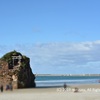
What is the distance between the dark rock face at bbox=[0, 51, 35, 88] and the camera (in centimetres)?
7362

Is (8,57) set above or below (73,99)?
above

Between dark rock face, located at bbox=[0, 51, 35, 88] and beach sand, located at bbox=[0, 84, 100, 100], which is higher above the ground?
dark rock face, located at bbox=[0, 51, 35, 88]

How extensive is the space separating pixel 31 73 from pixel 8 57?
636cm

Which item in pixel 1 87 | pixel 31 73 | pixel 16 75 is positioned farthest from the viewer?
pixel 31 73

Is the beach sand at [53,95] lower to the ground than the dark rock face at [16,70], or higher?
lower

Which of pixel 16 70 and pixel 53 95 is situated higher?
pixel 16 70

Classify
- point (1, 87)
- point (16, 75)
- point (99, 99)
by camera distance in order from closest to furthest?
point (99, 99) < point (1, 87) < point (16, 75)

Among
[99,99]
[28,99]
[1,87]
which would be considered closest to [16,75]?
[1,87]

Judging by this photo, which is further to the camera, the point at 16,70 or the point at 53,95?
the point at 16,70

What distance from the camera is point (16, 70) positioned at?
243 feet

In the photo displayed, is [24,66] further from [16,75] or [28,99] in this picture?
[28,99]

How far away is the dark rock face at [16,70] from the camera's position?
7362cm

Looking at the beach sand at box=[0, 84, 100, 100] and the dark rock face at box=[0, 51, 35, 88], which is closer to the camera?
the beach sand at box=[0, 84, 100, 100]

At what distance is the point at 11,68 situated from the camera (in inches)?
2992
